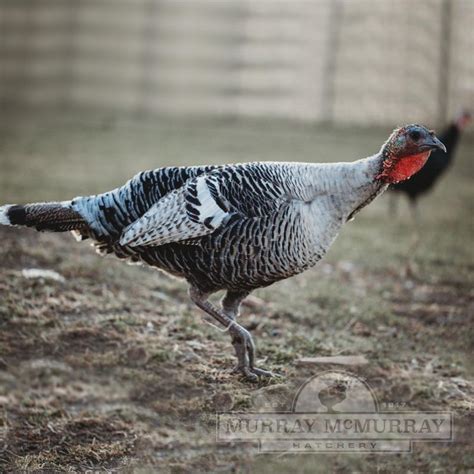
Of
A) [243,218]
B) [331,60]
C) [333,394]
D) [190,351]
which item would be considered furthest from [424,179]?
[331,60]

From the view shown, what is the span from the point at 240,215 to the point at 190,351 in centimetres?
113

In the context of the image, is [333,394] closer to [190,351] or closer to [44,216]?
[190,351]

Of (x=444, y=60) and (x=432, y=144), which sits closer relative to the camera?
(x=432, y=144)

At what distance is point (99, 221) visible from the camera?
475 cm

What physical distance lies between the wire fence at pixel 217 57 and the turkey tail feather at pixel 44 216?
1268cm

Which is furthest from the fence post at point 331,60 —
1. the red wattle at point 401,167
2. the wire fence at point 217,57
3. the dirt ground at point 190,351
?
the red wattle at point 401,167

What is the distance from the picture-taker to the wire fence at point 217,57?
55.8 feet

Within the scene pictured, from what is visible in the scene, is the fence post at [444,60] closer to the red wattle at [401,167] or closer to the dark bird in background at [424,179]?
the dark bird in background at [424,179]

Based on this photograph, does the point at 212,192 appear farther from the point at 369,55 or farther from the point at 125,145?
the point at 369,55

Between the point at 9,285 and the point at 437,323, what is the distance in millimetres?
3325

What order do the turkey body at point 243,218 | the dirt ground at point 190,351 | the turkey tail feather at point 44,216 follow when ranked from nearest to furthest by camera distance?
the dirt ground at point 190,351, the turkey body at point 243,218, the turkey tail feather at point 44,216

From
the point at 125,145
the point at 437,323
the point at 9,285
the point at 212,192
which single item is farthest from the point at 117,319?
the point at 125,145

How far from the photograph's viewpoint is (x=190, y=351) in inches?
202

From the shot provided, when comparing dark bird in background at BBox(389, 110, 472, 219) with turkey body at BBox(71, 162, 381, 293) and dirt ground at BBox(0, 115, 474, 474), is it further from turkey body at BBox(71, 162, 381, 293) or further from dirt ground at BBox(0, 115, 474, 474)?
turkey body at BBox(71, 162, 381, 293)
